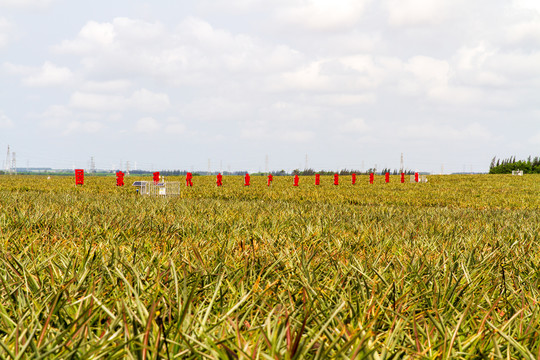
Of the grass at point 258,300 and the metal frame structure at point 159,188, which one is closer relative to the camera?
the grass at point 258,300

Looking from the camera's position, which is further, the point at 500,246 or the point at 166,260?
the point at 500,246

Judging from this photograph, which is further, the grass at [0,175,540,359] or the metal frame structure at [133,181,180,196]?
the metal frame structure at [133,181,180,196]

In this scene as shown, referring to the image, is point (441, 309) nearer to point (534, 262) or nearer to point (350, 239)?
point (534, 262)

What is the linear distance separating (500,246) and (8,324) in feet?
13.3

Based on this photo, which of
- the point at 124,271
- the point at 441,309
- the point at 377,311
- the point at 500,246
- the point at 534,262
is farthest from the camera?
the point at 500,246

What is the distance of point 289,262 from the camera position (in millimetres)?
2715

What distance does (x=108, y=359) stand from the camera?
4.32 ft

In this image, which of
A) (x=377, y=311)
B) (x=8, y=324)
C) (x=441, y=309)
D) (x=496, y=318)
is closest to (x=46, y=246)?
(x=8, y=324)

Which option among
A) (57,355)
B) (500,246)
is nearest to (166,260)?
(57,355)

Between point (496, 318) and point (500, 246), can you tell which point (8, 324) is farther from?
point (500, 246)

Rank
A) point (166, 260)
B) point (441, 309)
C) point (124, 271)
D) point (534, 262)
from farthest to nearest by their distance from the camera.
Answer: point (534, 262), point (166, 260), point (124, 271), point (441, 309)

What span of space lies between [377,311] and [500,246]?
262 cm

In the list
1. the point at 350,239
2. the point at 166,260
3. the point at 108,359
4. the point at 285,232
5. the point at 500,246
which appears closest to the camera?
the point at 108,359

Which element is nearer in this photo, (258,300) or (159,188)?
(258,300)
